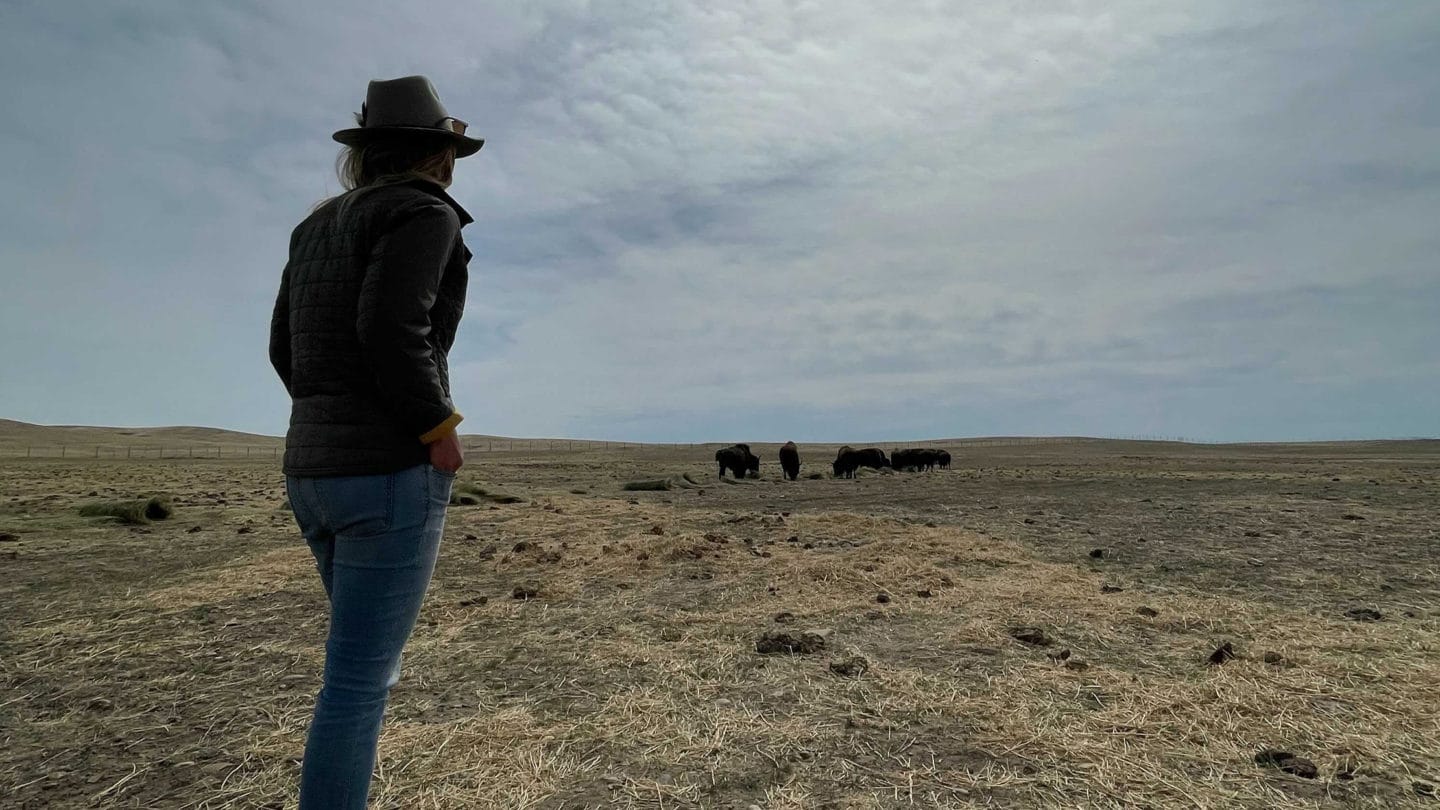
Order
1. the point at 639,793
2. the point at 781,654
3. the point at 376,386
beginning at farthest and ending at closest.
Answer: the point at 781,654 → the point at 639,793 → the point at 376,386

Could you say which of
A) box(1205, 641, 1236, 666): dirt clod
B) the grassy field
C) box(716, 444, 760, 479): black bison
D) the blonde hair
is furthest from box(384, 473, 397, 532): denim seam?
box(716, 444, 760, 479): black bison

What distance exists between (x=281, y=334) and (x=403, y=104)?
958mm

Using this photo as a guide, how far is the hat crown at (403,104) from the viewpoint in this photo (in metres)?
2.46

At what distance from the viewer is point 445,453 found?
2287 millimetres

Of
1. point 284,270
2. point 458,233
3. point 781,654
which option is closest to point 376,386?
point 458,233

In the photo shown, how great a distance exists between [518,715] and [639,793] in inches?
44.3

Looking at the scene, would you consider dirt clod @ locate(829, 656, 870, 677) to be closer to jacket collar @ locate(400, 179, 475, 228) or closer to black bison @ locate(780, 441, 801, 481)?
jacket collar @ locate(400, 179, 475, 228)

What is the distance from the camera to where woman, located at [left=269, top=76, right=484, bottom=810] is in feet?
7.19

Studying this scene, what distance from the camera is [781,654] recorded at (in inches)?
204

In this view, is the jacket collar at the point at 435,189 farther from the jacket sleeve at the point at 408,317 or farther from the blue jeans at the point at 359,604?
the blue jeans at the point at 359,604

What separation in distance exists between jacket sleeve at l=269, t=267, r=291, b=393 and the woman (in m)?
0.29

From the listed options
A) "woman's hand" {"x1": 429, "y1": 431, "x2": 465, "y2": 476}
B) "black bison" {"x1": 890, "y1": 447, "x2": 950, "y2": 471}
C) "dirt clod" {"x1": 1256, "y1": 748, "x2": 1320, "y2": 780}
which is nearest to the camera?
"woman's hand" {"x1": 429, "y1": 431, "x2": 465, "y2": 476}

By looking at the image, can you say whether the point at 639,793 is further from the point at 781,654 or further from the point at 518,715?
the point at 781,654

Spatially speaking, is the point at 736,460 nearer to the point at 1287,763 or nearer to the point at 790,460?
the point at 790,460
